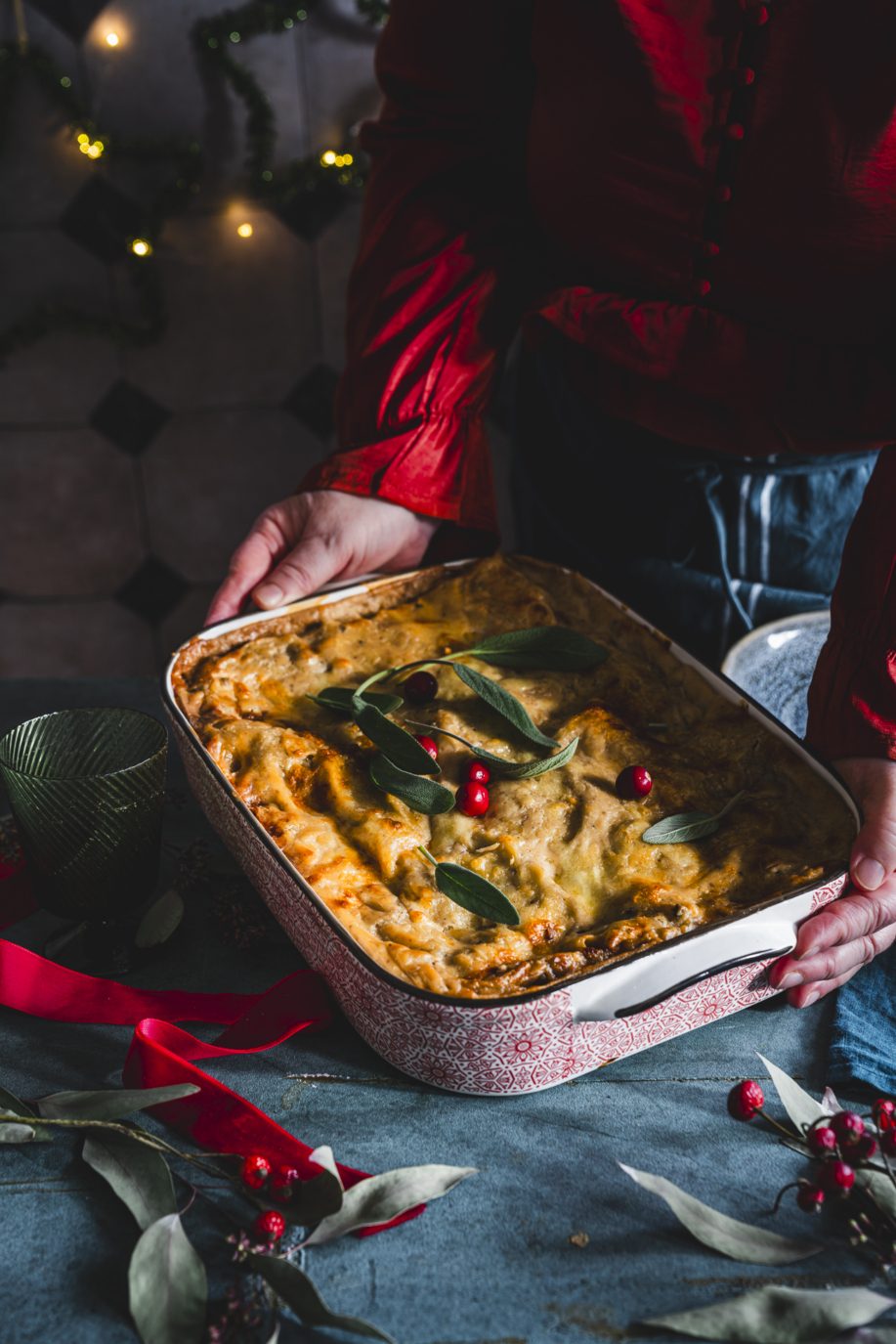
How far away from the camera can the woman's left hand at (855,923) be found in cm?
89

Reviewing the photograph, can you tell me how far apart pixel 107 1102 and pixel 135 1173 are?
0.22 feet

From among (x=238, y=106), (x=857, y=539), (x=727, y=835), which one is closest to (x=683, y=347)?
(x=857, y=539)

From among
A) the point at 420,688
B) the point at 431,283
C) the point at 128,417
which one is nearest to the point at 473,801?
the point at 420,688

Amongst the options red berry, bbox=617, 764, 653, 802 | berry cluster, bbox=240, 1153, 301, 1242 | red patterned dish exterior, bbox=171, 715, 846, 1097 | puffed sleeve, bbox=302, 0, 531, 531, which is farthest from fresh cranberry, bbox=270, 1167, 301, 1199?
puffed sleeve, bbox=302, 0, 531, 531

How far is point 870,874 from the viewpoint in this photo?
897 millimetres

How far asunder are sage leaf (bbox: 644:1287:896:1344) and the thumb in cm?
82

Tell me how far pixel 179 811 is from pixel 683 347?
734 mm

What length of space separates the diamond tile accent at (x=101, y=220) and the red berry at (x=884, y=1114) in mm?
2007

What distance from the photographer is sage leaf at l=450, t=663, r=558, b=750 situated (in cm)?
107

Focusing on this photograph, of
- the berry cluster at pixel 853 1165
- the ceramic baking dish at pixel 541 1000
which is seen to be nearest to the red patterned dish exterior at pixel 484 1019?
the ceramic baking dish at pixel 541 1000

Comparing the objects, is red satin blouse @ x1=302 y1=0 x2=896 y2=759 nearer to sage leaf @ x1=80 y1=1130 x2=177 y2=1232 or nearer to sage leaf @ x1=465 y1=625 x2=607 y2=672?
sage leaf @ x1=465 y1=625 x2=607 y2=672

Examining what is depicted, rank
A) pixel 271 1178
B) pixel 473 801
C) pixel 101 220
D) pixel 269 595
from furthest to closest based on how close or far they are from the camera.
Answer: pixel 101 220
pixel 269 595
pixel 473 801
pixel 271 1178

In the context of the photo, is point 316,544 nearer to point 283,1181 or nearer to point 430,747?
point 430,747

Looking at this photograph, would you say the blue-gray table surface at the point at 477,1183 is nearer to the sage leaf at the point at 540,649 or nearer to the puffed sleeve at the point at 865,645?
the puffed sleeve at the point at 865,645
